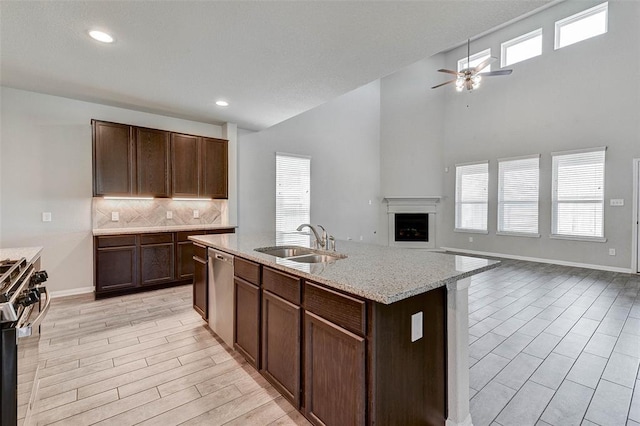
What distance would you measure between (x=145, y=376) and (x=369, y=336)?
195 cm

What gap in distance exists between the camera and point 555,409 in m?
1.87

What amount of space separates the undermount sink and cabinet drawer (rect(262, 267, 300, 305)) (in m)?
0.21

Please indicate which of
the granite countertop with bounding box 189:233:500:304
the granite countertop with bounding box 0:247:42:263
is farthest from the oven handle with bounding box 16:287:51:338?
the granite countertop with bounding box 189:233:500:304

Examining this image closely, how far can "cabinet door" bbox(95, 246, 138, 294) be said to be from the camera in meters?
3.91

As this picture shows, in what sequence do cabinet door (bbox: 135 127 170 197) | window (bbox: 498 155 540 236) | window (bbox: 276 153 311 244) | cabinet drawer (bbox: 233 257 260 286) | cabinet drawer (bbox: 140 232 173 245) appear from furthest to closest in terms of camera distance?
1. window (bbox: 498 155 540 236)
2. window (bbox: 276 153 311 244)
3. cabinet door (bbox: 135 127 170 197)
4. cabinet drawer (bbox: 140 232 173 245)
5. cabinet drawer (bbox: 233 257 260 286)

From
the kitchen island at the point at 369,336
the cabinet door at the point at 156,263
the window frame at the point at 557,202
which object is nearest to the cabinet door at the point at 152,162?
the cabinet door at the point at 156,263

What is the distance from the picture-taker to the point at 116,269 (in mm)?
4023

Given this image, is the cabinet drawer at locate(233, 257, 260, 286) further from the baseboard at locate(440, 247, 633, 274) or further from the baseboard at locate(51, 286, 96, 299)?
the baseboard at locate(440, 247, 633, 274)

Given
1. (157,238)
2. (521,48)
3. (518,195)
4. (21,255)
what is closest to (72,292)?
(157,238)

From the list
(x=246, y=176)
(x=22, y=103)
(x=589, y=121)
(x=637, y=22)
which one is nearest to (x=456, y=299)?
(x=246, y=176)

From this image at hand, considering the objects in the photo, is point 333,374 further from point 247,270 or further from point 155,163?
point 155,163

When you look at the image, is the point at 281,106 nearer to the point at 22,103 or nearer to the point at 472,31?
the point at 472,31

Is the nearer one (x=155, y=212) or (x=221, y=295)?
(x=221, y=295)

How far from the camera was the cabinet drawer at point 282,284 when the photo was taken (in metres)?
1.74
